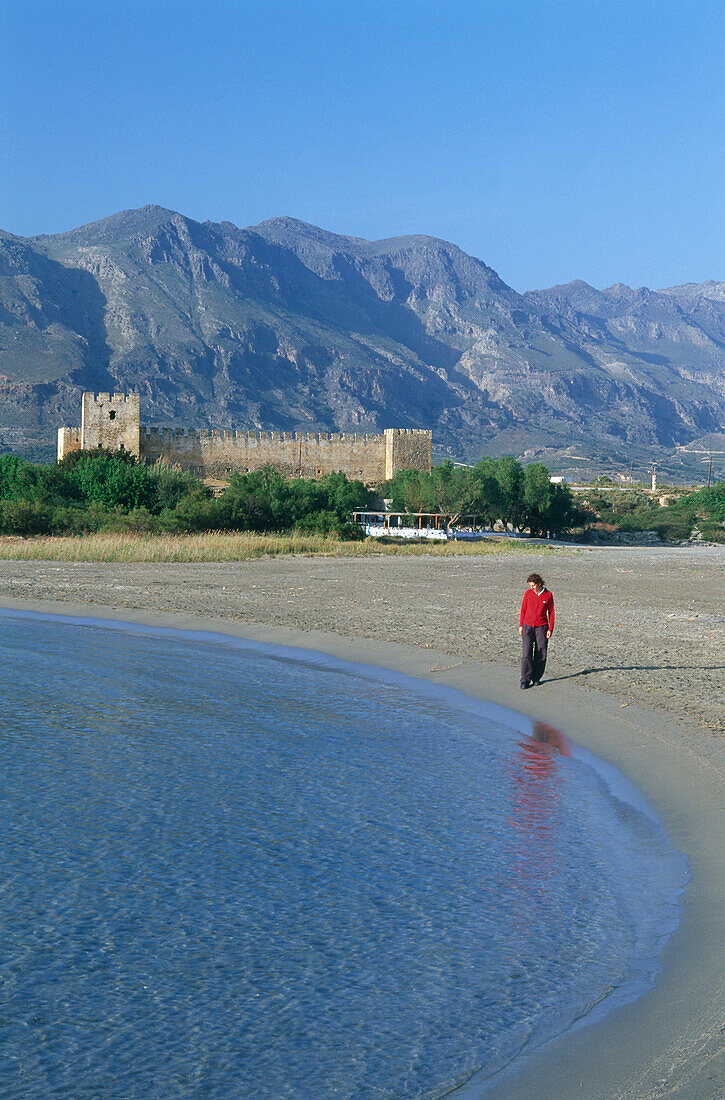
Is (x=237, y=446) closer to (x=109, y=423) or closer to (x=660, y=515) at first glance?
(x=109, y=423)

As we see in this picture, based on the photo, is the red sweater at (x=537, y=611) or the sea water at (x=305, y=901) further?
the red sweater at (x=537, y=611)

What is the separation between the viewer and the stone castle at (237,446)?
50.7m

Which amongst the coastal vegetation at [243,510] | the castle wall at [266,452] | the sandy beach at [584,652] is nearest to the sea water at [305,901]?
the sandy beach at [584,652]

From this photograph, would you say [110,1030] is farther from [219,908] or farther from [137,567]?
[137,567]

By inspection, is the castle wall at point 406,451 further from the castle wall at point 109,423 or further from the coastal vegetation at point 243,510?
the castle wall at point 109,423

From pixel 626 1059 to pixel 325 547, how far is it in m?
29.0

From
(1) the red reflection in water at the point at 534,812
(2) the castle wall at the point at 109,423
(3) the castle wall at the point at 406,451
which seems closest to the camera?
(1) the red reflection in water at the point at 534,812

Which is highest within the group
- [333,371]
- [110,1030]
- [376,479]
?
[333,371]

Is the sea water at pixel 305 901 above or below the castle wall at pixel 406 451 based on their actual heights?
below

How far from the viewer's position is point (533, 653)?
1091cm

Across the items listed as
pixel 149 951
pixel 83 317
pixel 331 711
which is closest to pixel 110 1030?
pixel 149 951

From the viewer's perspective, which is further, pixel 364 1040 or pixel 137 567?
pixel 137 567

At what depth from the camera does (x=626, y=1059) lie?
3781 mm

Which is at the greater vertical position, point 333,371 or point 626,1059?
point 333,371
